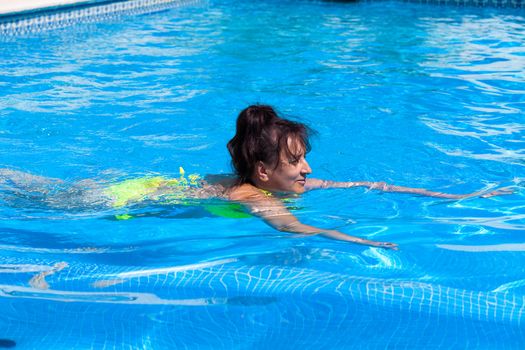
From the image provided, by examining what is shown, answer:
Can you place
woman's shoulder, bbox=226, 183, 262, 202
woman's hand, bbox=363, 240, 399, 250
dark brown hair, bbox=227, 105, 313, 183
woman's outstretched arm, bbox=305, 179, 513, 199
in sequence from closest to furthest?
woman's hand, bbox=363, 240, 399, 250
dark brown hair, bbox=227, 105, 313, 183
woman's shoulder, bbox=226, 183, 262, 202
woman's outstretched arm, bbox=305, 179, 513, 199

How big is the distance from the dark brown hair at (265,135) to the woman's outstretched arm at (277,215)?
0.17 m

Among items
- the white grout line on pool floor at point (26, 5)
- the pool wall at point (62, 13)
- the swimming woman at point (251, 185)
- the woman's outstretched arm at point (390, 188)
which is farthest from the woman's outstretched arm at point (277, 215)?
the white grout line on pool floor at point (26, 5)

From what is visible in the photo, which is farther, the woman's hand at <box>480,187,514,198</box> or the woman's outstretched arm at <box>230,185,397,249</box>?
the woman's hand at <box>480,187,514,198</box>

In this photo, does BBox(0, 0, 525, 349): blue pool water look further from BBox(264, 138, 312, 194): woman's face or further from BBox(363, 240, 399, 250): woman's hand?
BBox(264, 138, 312, 194): woman's face

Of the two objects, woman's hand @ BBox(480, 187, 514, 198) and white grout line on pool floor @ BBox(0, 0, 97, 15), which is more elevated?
white grout line on pool floor @ BBox(0, 0, 97, 15)

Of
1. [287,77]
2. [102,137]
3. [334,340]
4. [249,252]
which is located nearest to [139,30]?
[287,77]

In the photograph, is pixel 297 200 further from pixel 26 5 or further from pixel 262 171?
pixel 26 5

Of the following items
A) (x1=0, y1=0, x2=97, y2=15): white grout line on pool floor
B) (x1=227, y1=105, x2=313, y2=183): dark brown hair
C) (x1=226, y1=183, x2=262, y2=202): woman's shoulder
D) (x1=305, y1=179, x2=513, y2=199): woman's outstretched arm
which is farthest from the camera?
(x1=0, y1=0, x2=97, y2=15): white grout line on pool floor

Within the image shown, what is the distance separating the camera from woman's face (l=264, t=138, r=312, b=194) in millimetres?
3705

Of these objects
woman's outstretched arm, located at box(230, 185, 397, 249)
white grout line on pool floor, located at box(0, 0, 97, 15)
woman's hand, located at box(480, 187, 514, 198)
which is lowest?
woman's hand, located at box(480, 187, 514, 198)

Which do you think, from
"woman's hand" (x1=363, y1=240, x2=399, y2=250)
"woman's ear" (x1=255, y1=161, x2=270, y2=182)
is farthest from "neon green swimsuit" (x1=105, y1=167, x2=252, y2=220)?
"woman's hand" (x1=363, y1=240, x2=399, y2=250)

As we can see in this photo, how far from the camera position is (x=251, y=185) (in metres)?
3.89

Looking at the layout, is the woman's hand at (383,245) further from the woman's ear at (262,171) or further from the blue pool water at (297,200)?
the woman's ear at (262,171)

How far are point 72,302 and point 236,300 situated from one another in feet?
2.04
